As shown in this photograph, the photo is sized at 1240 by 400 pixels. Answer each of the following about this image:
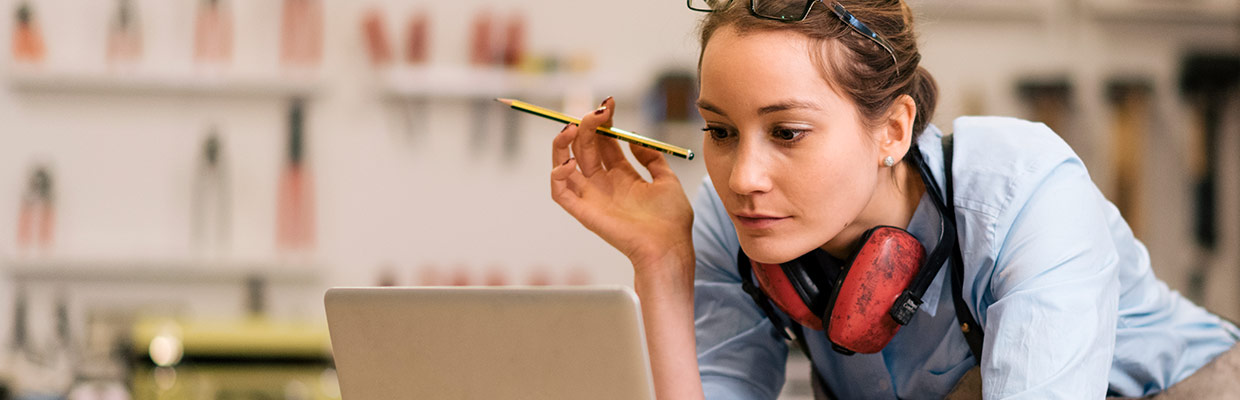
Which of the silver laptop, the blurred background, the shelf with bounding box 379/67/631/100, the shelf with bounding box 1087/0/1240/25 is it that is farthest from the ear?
the shelf with bounding box 1087/0/1240/25

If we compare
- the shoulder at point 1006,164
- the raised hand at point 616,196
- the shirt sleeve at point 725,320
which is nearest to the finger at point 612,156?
the raised hand at point 616,196

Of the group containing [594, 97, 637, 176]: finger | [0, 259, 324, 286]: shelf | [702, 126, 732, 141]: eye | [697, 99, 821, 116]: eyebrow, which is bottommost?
[0, 259, 324, 286]: shelf

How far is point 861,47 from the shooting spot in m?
0.96

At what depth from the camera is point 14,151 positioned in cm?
254

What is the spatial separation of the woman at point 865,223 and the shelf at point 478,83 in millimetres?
1389

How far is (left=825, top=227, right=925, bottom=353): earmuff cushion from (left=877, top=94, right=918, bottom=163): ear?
0.08 metres

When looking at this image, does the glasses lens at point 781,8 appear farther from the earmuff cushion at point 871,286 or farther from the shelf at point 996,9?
the shelf at point 996,9

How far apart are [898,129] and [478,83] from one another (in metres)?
1.67

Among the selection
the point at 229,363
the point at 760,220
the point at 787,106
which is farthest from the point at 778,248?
the point at 229,363

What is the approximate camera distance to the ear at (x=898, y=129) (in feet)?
3.28

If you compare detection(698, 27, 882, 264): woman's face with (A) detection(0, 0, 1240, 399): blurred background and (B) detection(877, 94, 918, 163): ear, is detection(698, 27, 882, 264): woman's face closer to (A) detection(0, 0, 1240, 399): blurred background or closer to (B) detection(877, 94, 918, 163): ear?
(B) detection(877, 94, 918, 163): ear

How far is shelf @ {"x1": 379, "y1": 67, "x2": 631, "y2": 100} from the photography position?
2525mm

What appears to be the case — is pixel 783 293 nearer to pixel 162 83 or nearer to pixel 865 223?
pixel 865 223

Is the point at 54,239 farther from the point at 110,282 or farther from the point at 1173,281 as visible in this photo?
the point at 1173,281
